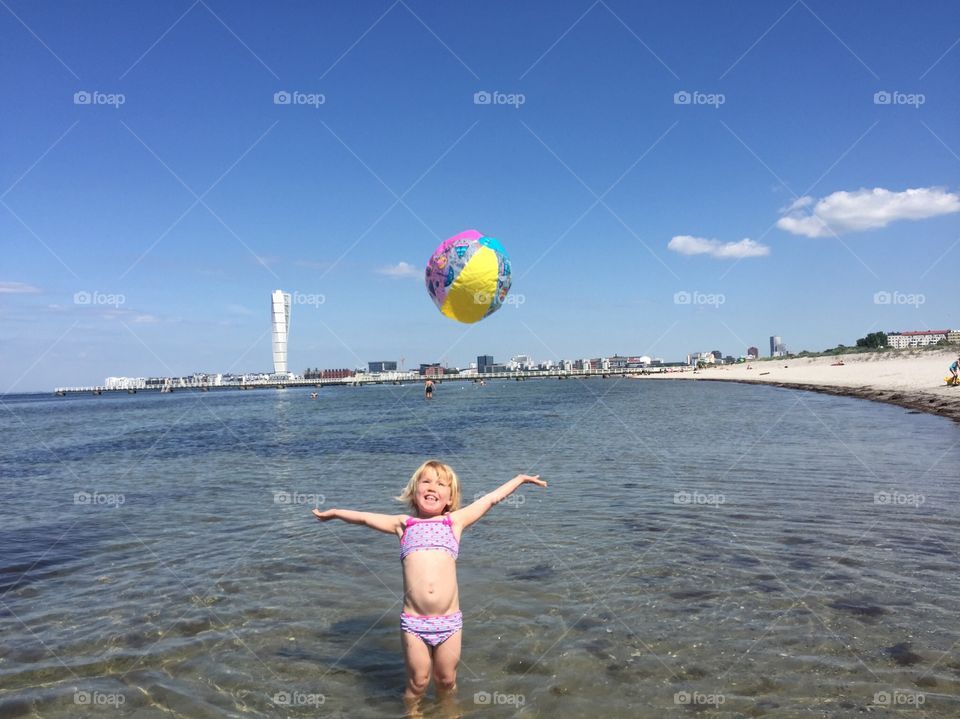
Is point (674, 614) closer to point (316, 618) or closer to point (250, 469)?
point (316, 618)

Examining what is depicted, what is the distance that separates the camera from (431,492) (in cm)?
500

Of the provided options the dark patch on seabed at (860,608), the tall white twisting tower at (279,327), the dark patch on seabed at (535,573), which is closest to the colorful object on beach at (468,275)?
the dark patch on seabed at (535,573)

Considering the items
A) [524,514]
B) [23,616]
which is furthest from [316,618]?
[524,514]

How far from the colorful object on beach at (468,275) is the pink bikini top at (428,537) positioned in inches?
277

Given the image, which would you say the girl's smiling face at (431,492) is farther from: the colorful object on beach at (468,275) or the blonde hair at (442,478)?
the colorful object on beach at (468,275)

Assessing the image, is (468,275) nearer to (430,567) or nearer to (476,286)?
(476,286)

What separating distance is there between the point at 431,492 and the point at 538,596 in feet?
9.44

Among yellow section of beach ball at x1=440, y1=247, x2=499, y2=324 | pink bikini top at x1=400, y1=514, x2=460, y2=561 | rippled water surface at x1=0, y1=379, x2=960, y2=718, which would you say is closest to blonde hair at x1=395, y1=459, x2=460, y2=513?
pink bikini top at x1=400, y1=514, x2=460, y2=561

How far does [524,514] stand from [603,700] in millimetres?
6599

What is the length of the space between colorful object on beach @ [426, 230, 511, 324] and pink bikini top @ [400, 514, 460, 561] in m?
7.03

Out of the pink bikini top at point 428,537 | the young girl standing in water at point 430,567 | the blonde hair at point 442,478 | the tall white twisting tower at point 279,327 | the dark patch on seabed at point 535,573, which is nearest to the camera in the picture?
the young girl standing in water at point 430,567

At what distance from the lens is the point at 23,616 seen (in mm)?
6980

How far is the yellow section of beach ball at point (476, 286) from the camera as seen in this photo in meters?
11.4

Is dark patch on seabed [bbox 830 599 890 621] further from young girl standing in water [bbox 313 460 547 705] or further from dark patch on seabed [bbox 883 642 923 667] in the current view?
young girl standing in water [bbox 313 460 547 705]
